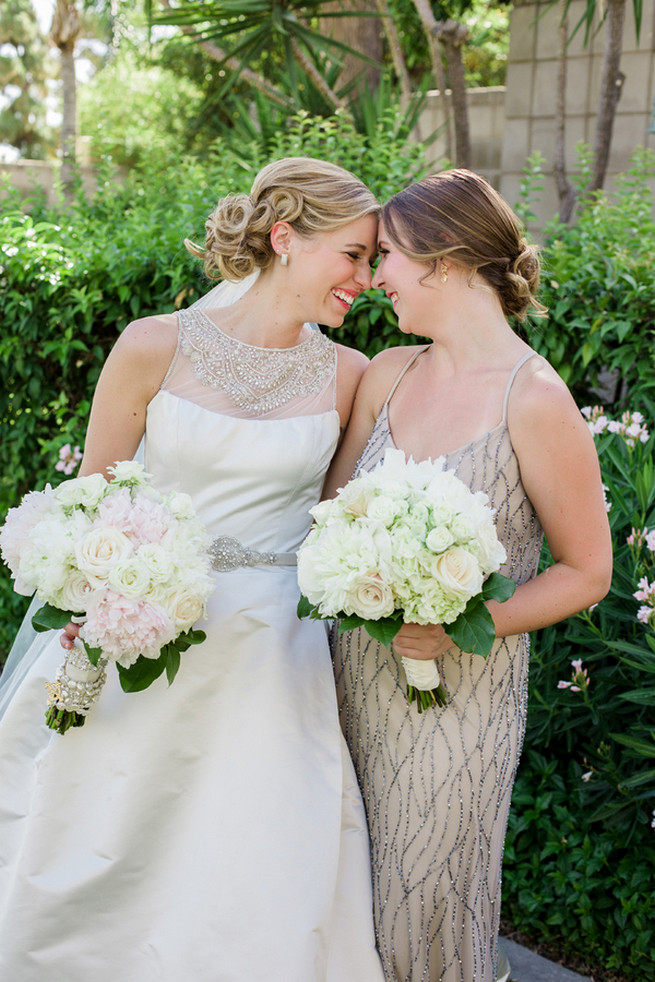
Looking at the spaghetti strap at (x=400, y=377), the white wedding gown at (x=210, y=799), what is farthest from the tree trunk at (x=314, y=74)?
the white wedding gown at (x=210, y=799)

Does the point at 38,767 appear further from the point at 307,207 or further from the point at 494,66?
the point at 494,66

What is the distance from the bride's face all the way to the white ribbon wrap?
3.13 feet

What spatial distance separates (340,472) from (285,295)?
0.51 meters

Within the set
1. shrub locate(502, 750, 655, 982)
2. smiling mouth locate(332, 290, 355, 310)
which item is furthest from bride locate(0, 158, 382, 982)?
shrub locate(502, 750, 655, 982)

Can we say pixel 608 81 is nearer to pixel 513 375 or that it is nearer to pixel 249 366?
pixel 249 366

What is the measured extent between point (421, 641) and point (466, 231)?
0.97 m

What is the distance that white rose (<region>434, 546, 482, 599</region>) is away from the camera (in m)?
1.80

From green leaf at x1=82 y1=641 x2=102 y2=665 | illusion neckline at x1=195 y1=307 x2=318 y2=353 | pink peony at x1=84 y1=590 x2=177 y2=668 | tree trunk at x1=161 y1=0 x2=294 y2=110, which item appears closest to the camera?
pink peony at x1=84 y1=590 x2=177 y2=668

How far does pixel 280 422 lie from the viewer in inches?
99.4

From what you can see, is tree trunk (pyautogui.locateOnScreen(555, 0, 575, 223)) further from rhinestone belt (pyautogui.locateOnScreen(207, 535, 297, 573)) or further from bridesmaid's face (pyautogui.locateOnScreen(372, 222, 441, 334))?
rhinestone belt (pyautogui.locateOnScreen(207, 535, 297, 573))

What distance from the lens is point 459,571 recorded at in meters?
1.81

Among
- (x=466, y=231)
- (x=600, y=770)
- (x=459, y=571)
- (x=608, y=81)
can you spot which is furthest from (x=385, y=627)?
(x=608, y=81)

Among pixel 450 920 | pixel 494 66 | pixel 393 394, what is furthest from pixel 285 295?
pixel 494 66

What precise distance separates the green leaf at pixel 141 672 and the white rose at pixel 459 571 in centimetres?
69
